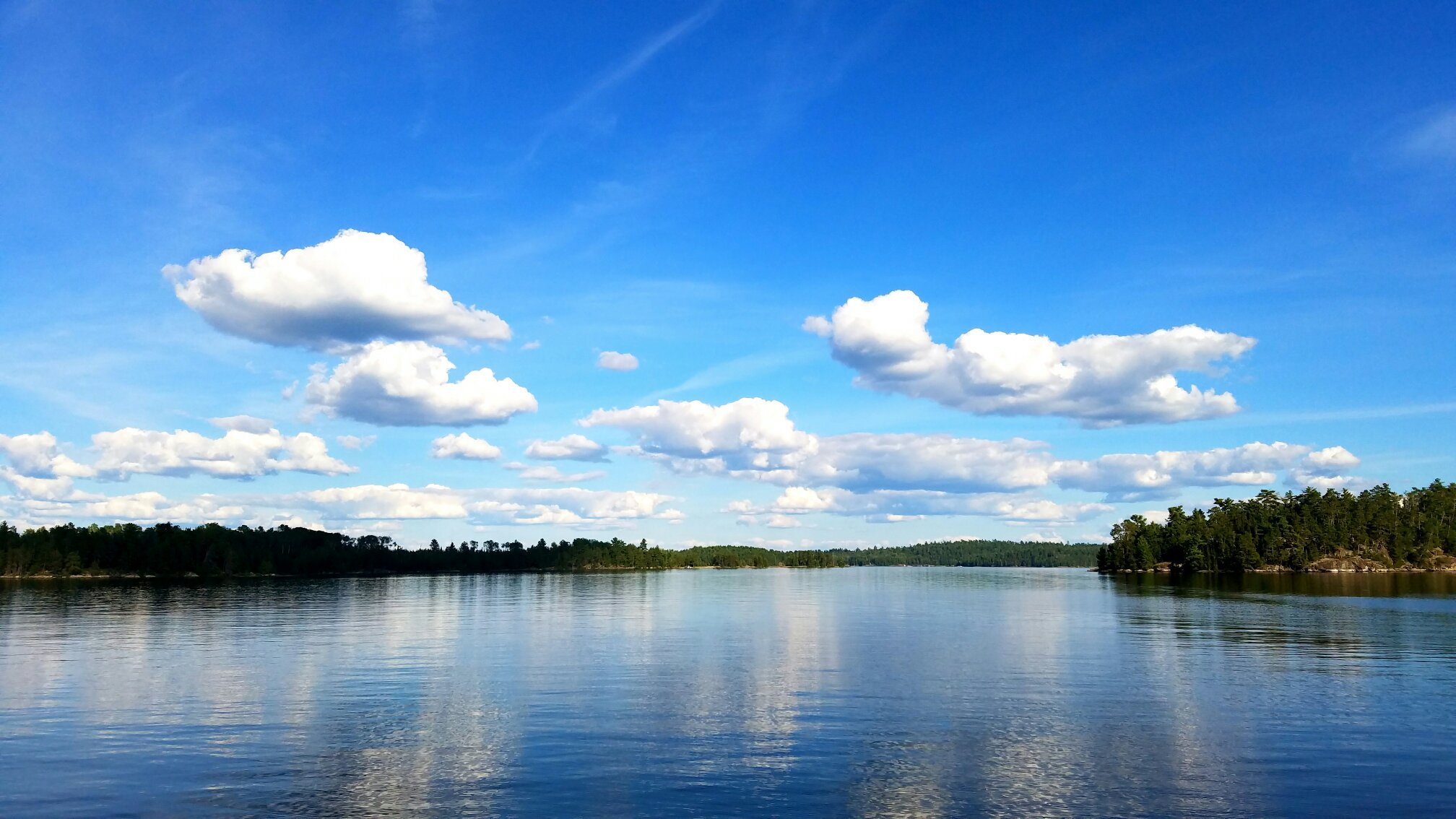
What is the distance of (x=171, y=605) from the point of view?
128 meters

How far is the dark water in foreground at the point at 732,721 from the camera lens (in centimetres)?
2923

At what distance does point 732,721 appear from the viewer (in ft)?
136

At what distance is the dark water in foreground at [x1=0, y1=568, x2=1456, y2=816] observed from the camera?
95.9 ft

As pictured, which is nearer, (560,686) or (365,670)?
(560,686)

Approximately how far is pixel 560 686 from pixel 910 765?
81.5ft

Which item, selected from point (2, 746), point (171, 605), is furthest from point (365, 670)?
point (171, 605)

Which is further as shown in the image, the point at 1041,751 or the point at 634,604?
the point at 634,604

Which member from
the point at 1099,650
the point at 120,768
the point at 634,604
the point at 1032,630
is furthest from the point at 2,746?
the point at 634,604

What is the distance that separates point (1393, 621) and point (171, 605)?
147426 mm

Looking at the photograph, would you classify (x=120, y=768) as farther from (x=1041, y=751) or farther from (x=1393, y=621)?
(x=1393, y=621)

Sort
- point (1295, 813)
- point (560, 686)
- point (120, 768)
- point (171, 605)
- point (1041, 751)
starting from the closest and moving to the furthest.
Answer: point (1295, 813), point (120, 768), point (1041, 751), point (560, 686), point (171, 605)

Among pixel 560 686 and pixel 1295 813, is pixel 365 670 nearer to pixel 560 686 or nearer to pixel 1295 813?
pixel 560 686

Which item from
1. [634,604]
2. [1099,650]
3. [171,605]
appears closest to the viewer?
[1099,650]

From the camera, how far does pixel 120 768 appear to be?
32.7 meters
